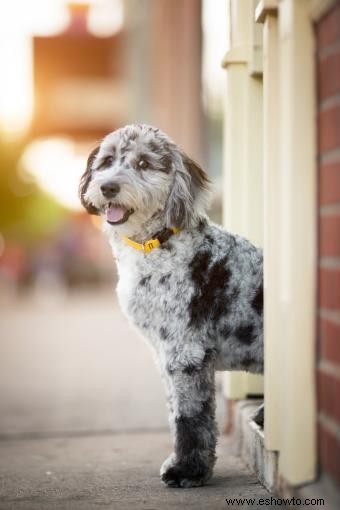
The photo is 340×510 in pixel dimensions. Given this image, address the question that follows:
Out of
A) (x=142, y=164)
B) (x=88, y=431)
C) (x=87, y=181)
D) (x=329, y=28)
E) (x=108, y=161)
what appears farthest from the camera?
(x=88, y=431)

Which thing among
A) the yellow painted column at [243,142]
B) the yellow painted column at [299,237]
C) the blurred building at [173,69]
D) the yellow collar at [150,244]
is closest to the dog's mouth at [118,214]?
the yellow collar at [150,244]

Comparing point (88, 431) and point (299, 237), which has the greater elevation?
point (299, 237)

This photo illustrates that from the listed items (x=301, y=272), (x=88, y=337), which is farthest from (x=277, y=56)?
(x=88, y=337)

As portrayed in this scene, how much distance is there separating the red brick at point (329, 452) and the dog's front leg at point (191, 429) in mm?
908

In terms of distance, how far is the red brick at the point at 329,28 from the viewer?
2.94 meters

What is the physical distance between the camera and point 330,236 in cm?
306

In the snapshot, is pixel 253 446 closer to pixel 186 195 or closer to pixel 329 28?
pixel 186 195

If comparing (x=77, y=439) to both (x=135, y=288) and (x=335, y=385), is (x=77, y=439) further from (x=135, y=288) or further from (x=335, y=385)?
(x=335, y=385)

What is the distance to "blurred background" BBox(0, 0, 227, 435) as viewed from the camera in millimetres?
7623

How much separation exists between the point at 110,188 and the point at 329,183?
142 cm

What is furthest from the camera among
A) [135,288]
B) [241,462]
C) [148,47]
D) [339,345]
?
[148,47]

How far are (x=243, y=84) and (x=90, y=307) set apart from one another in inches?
507

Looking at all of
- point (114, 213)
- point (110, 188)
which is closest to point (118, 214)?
point (114, 213)

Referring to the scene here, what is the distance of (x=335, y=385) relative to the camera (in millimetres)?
3037
